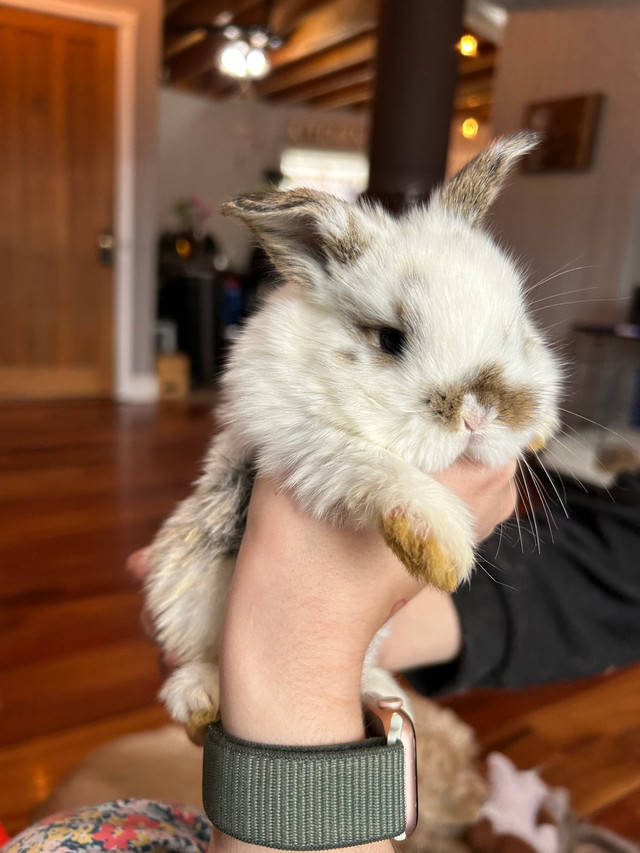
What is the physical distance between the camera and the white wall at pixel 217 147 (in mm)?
6781

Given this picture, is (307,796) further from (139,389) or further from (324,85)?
(324,85)

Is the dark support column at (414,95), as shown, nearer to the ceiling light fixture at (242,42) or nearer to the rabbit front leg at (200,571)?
the rabbit front leg at (200,571)

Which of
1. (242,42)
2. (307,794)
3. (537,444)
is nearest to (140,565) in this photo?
(307,794)

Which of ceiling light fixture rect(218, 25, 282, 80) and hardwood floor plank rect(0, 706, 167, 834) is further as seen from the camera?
ceiling light fixture rect(218, 25, 282, 80)

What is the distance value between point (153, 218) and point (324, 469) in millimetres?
4282

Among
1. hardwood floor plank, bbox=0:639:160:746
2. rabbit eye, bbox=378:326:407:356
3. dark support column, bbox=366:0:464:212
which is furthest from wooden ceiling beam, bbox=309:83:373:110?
rabbit eye, bbox=378:326:407:356

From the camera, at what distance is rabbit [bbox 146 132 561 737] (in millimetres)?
650

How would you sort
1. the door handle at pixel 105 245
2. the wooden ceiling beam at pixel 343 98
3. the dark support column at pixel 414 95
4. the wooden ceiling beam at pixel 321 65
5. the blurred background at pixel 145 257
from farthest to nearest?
the wooden ceiling beam at pixel 343 98 < the wooden ceiling beam at pixel 321 65 < the door handle at pixel 105 245 < the dark support column at pixel 414 95 < the blurred background at pixel 145 257

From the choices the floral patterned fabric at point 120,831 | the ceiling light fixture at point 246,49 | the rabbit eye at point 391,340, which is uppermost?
the ceiling light fixture at point 246,49

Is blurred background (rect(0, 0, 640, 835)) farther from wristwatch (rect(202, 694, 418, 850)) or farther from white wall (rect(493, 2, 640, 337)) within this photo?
wristwatch (rect(202, 694, 418, 850))

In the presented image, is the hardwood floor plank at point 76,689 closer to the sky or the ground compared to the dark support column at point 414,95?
closer to the ground

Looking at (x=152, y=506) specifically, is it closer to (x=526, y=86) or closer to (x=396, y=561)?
(x=396, y=561)

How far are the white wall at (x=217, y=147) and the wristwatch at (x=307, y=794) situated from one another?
256 inches

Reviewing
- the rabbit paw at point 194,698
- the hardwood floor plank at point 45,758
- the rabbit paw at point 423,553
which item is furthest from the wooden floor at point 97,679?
the rabbit paw at point 423,553
